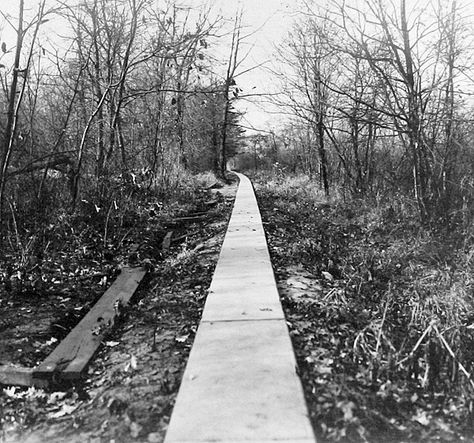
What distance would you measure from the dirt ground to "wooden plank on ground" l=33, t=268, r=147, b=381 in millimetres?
90

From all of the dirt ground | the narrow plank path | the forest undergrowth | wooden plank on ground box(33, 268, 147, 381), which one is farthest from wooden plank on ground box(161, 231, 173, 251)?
the narrow plank path

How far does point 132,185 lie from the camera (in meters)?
9.37

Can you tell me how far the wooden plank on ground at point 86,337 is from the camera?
127 inches

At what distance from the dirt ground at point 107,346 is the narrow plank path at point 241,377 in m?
0.13

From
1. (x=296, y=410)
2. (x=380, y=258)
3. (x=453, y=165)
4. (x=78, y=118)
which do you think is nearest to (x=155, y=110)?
(x=78, y=118)

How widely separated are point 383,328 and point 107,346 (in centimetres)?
221

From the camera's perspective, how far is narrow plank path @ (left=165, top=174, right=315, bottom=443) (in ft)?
7.79

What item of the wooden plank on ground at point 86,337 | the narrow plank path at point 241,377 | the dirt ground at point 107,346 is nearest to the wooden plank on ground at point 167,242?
the dirt ground at point 107,346

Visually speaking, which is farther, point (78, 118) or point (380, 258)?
point (78, 118)

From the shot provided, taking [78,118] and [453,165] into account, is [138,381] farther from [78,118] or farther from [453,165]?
[78,118]

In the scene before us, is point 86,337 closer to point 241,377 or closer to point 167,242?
point 241,377

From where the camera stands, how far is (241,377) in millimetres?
2920

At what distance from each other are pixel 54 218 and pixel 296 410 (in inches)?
234

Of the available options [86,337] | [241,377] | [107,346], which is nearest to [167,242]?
[86,337]
